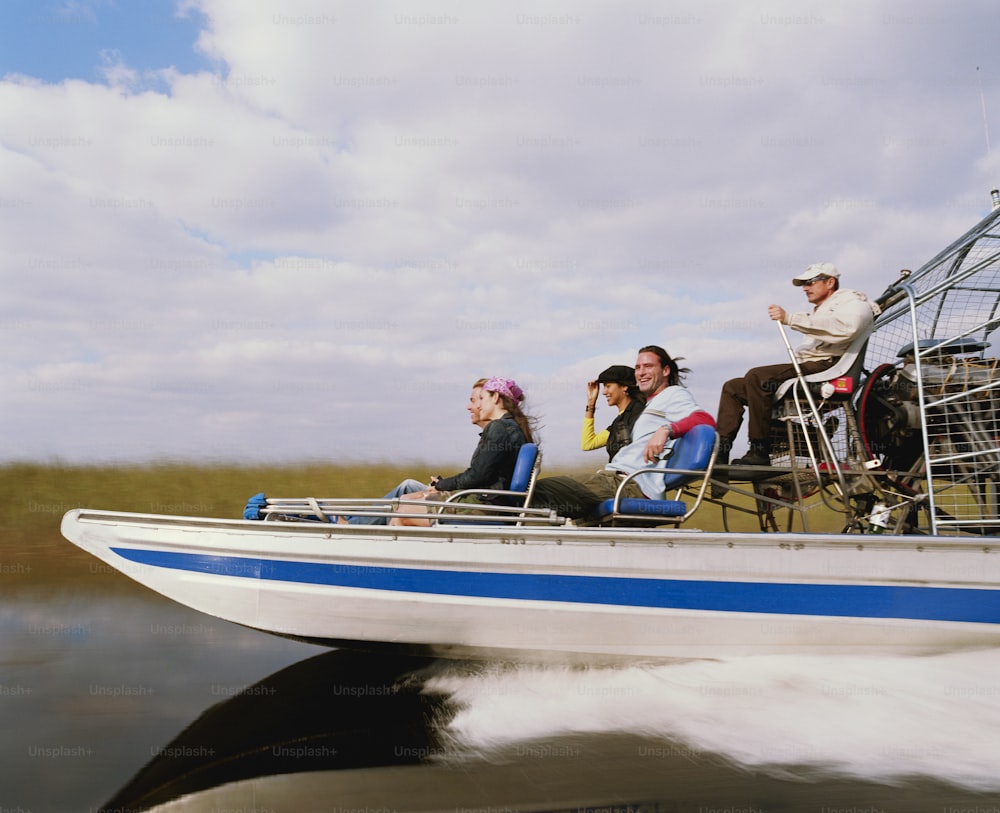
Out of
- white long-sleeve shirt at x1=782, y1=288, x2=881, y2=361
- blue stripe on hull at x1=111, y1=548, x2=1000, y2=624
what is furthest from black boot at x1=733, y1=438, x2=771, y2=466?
blue stripe on hull at x1=111, y1=548, x2=1000, y2=624

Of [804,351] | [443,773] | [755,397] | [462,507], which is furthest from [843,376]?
[443,773]

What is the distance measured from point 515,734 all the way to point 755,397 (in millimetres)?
2944

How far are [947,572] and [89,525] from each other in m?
5.82

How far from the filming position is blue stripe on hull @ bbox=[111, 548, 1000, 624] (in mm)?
4676

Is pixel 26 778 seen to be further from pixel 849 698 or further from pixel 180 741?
pixel 849 698

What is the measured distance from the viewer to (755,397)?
5.54 metres

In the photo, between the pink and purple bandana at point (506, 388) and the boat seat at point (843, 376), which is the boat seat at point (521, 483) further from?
the boat seat at point (843, 376)

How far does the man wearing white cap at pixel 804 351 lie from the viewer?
5.30 meters

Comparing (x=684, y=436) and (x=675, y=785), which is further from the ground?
(x=684, y=436)

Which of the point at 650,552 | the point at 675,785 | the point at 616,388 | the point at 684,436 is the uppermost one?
the point at 616,388

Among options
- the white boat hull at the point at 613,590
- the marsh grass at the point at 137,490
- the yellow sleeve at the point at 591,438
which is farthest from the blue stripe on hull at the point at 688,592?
the marsh grass at the point at 137,490

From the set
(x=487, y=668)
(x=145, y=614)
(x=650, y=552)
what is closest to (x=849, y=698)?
(x=650, y=552)

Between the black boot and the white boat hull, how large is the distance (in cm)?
95

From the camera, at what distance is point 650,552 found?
474cm
